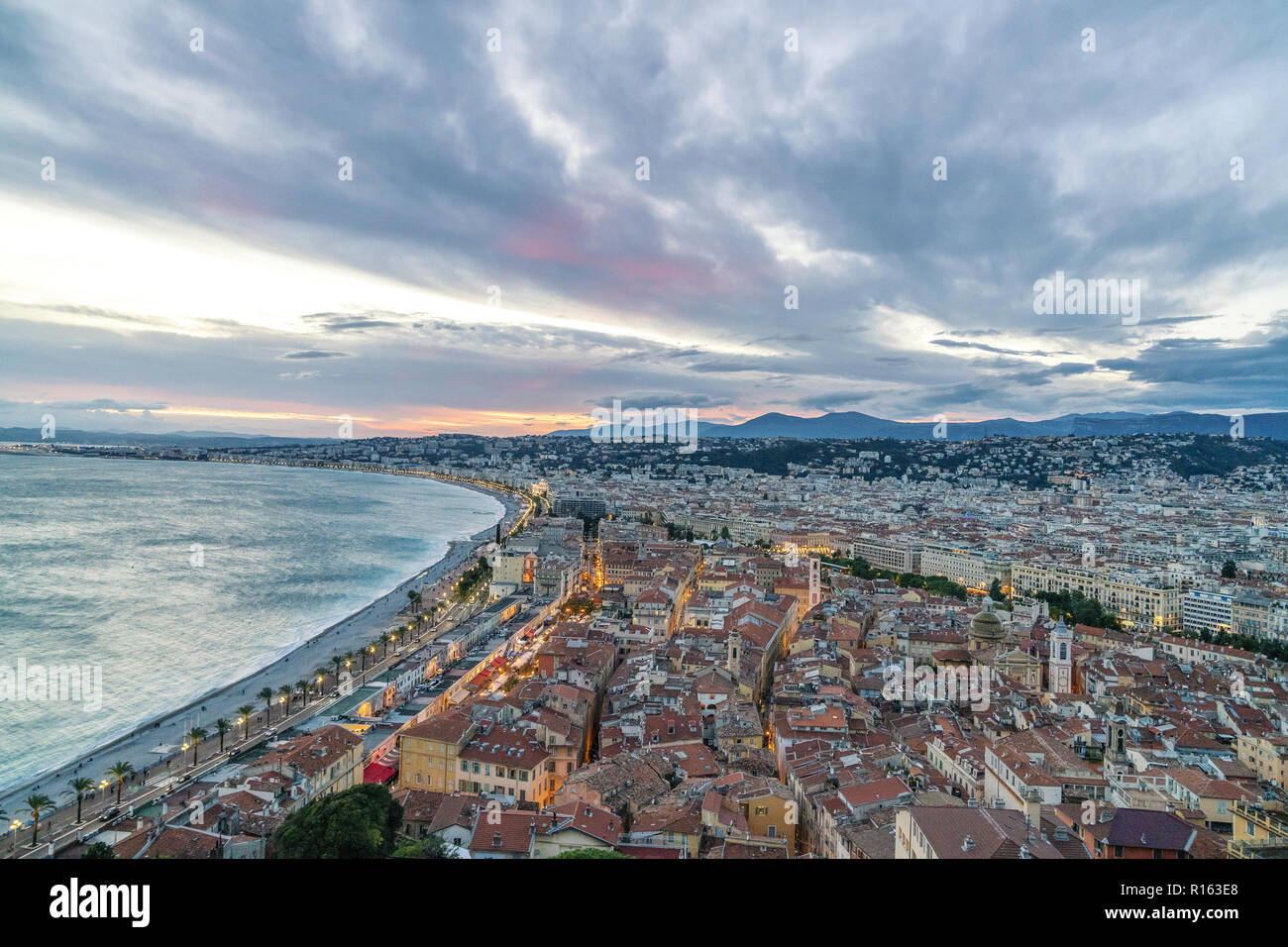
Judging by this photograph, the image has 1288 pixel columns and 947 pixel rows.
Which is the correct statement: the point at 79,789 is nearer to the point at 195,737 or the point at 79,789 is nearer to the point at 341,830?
the point at 195,737

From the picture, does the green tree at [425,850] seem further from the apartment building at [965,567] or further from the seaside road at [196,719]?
the apartment building at [965,567]

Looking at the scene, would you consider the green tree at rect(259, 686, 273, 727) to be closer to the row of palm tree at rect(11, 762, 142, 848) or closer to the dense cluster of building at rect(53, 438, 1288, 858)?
the dense cluster of building at rect(53, 438, 1288, 858)

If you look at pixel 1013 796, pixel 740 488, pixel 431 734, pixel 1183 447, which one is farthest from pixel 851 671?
pixel 1183 447

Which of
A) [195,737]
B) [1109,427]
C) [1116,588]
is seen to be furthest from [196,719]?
[1109,427]

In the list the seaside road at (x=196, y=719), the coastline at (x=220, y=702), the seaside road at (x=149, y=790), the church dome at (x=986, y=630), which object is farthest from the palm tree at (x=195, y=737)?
the church dome at (x=986, y=630)
